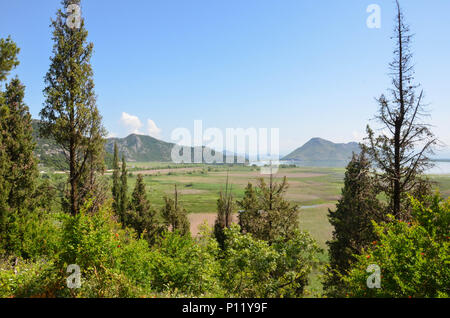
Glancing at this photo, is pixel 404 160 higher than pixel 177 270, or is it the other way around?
pixel 404 160

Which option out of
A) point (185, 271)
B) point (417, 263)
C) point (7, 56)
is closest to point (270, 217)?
point (185, 271)

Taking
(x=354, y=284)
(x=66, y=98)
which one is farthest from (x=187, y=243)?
(x=66, y=98)

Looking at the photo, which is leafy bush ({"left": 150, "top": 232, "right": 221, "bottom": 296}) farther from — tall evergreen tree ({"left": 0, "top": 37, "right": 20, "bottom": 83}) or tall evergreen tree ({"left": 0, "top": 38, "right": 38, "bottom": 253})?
tall evergreen tree ({"left": 0, "top": 38, "right": 38, "bottom": 253})

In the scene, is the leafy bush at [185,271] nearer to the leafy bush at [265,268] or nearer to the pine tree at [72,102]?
the leafy bush at [265,268]

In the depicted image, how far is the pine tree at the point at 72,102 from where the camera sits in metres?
11.2

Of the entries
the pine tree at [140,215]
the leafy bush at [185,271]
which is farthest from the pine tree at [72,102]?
the pine tree at [140,215]

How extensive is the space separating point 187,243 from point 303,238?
4.74 metres

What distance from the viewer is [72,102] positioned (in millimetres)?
11477

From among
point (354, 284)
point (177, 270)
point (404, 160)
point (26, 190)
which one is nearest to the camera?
point (354, 284)

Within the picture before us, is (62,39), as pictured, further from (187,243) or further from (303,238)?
(303,238)

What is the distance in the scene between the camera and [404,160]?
10391 millimetres

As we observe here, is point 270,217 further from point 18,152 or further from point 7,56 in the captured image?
point 18,152

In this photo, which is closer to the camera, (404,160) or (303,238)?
(303,238)

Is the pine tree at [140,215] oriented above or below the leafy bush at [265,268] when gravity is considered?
below
